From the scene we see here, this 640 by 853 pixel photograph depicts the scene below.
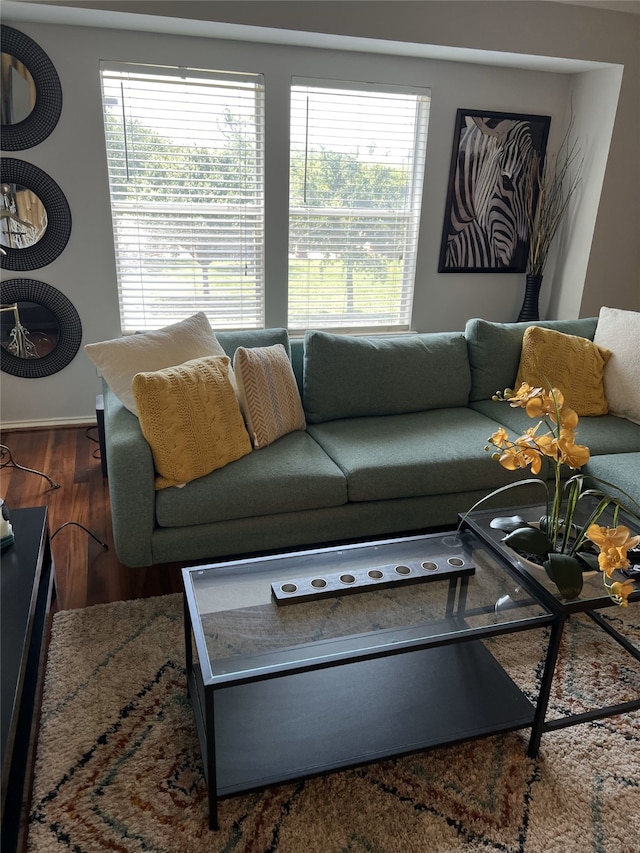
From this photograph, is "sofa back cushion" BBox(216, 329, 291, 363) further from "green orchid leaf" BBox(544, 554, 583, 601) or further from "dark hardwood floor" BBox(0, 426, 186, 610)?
"green orchid leaf" BBox(544, 554, 583, 601)

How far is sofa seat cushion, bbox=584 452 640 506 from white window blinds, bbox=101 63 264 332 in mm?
2334

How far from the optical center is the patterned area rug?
4.67 ft

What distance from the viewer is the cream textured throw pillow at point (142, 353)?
2.34 m

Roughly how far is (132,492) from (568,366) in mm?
2078

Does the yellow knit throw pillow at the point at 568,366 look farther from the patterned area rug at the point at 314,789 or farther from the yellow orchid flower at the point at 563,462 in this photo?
the patterned area rug at the point at 314,789

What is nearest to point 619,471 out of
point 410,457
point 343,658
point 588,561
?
point 410,457

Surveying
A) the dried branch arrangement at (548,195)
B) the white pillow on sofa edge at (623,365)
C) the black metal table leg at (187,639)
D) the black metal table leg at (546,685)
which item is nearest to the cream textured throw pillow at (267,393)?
the black metal table leg at (187,639)

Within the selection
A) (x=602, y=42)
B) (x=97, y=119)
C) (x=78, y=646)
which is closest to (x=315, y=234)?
(x=97, y=119)

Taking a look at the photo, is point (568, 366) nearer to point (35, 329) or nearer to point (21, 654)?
point (21, 654)

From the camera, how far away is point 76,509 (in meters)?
2.88

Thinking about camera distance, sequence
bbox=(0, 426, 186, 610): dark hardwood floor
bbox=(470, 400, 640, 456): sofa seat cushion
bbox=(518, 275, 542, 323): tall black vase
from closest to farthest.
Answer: bbox=(0, 426, 186, 610): dark hardwood floor < bbox=(470, 400, 640, 456): sofa seat cushion < bbox=(518, 275, 542, 323): tall black vase

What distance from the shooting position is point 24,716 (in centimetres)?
160


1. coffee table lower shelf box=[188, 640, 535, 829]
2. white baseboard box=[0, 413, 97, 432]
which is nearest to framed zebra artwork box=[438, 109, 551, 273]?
white baseboard box=[0, 413, 97, 432]

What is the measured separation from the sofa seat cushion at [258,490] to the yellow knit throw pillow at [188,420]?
5cm
